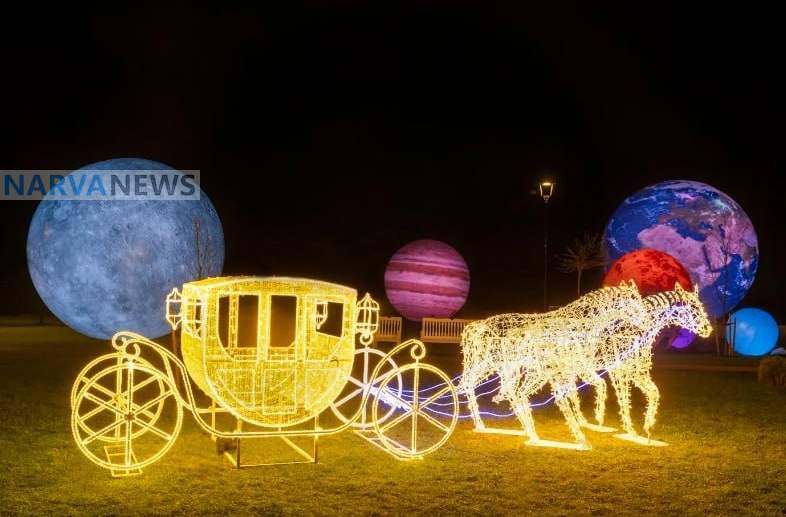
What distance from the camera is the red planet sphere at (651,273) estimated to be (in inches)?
789

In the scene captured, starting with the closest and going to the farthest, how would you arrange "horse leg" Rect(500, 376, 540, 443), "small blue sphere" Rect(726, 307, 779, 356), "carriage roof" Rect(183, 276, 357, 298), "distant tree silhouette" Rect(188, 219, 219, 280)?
1. "carriage roof" Rect(183, 276, 357, 298)
2. "horse leg" Rect(500, 376, 540, 443)
3. "distant tree silhouette" Rect(188, 219, 219, 280)
4. "small blue sphere" Rect(726, 307, 779, 356)

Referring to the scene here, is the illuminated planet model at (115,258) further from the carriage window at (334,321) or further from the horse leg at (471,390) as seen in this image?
the horse leg at (471,390)

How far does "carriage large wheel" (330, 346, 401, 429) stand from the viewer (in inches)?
367

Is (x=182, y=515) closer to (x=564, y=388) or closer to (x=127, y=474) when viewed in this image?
(x=127, y=474)

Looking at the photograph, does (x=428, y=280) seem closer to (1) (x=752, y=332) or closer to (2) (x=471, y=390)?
(1) (x=752, y=332)

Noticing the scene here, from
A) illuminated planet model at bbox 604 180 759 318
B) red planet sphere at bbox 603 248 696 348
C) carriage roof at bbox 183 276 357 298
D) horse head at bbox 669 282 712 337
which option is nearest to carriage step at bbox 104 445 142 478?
carriage roof at bbox 183 276 357 298

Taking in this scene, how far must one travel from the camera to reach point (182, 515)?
6719 mm

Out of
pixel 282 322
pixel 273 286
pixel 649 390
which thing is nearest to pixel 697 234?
pixel 282 322

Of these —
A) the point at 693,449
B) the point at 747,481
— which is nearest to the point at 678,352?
the point at 693,449

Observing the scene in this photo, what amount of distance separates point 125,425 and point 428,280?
17362 millimetres

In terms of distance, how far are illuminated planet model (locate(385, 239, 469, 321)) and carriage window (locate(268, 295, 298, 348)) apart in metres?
3.91

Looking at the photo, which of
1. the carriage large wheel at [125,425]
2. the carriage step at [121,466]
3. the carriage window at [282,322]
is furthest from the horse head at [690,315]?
the carriage window at [282,322]

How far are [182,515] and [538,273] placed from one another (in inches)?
1313

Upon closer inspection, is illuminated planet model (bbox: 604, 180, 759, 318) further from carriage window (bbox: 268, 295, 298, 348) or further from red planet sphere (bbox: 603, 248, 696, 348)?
carriage window (bbox: 268, 295, 298, 348)
